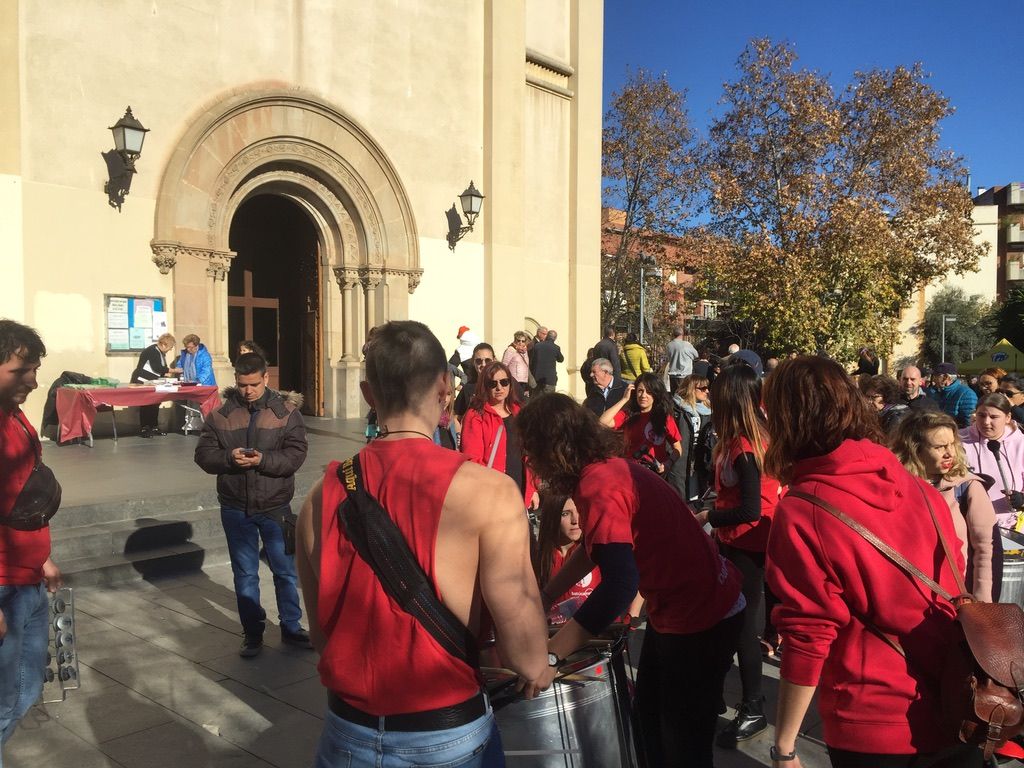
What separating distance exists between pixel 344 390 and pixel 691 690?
1195 centimetres

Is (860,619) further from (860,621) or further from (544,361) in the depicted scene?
(544,361)

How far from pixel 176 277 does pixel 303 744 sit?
9.03 m

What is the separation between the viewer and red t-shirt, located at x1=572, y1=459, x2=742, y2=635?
2.71 meters

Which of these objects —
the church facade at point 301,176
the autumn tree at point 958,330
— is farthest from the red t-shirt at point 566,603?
the autumn tree at point 958,330

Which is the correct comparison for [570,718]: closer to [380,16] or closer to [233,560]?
[233,560]

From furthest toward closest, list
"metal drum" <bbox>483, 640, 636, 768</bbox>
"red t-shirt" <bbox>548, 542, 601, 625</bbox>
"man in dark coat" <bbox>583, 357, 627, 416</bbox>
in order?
"man in dark coat" <bbox>583, 357, 627, 416</bbox>
"red t-shirt" <bbox>548, 542, 601, 625</bbox>
"metal drum" <bbox>483, 640, 636, 768</bbox>

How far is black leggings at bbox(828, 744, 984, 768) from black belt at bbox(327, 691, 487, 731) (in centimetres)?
97

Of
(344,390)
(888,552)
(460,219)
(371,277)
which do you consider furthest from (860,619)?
(460,219)

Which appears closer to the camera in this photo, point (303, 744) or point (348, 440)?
point (303, 744)

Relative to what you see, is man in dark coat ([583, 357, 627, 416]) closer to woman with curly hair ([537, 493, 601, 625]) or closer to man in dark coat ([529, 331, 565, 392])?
woman with curly hair ([537, 493, 601, 625])

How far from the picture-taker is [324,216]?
13.9 m

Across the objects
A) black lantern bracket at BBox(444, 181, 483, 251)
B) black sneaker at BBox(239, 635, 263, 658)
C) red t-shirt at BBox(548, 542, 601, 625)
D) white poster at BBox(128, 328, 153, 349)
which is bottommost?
black sneaker at BBox(239, 635, 263, 658)

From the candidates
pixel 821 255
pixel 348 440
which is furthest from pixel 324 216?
pixel 821 255

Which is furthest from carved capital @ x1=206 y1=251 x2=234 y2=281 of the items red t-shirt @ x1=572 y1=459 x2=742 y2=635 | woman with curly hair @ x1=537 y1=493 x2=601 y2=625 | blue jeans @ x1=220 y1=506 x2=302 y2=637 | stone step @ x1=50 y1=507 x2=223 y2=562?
red t-shirt @ x1=572 y1=459 x2=742 y2=635
